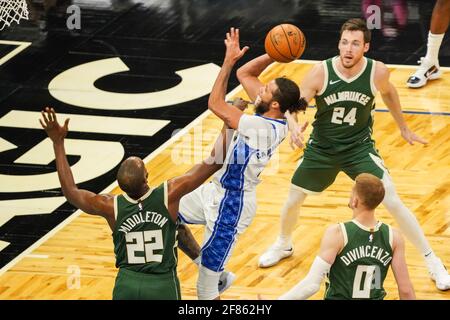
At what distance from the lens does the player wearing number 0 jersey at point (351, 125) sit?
9820 millimetres

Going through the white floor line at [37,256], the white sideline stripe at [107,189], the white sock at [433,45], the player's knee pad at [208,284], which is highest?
the player's knee pad at [208,284]

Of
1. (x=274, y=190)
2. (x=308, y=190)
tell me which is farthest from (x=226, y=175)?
(x=274, y=190)

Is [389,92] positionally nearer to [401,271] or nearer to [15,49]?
[401,271]

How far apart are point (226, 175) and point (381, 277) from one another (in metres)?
1.63

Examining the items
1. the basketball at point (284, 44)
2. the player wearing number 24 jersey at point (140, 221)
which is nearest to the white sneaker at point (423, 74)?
the basketball at point (284, 44)

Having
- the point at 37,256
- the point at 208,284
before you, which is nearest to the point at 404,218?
the point at 208,284

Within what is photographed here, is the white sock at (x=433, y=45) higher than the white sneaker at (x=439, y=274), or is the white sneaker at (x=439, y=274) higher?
the white sock at (x=433, y=45)

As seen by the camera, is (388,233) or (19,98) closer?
(388,233)

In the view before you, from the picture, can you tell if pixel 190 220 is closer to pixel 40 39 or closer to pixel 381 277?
pixel 381 277

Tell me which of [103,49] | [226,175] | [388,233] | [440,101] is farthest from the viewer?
[103,49]

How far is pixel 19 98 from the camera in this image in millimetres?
14031

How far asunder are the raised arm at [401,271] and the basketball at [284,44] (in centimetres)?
208

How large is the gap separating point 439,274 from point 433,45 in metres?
4.51

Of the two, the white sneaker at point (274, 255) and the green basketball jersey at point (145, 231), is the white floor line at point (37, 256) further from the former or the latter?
the green basketball jersey at point (145, 231)
